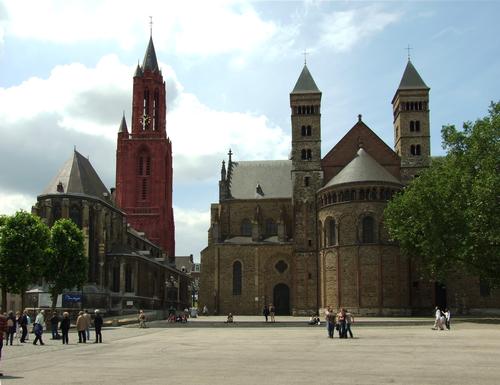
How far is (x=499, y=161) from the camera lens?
53.9 metres

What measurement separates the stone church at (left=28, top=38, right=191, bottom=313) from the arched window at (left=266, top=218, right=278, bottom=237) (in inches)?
622

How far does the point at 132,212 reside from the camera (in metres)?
114

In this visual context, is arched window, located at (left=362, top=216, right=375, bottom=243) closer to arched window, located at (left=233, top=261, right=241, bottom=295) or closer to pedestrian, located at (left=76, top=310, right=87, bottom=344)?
arched window, located at (left=233, top=261, right=241, bottom=295)

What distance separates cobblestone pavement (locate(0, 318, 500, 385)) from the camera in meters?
17.9

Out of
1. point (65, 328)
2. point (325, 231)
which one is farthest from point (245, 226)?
point (65, 328)

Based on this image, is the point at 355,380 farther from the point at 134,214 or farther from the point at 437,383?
the point at 134,214

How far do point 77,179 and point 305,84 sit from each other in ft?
96.4

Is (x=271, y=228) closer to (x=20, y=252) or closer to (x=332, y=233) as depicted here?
(x=332, y=233)

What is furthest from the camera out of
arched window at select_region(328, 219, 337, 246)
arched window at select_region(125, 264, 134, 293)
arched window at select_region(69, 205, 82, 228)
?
arched window at select_region(125, 264, 134, 293)

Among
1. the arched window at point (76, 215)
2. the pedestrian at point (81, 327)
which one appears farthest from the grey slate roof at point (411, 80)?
the pedestrian at point (81, 327)

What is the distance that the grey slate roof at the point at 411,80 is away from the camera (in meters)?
80.5

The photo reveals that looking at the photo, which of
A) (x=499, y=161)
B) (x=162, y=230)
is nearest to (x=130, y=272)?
(x=162, y=230)

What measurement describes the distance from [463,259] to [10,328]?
3579 cm

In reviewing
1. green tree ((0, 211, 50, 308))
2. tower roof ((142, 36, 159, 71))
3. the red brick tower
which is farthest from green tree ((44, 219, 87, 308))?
tower roof ((142, 36, 159, 71))
